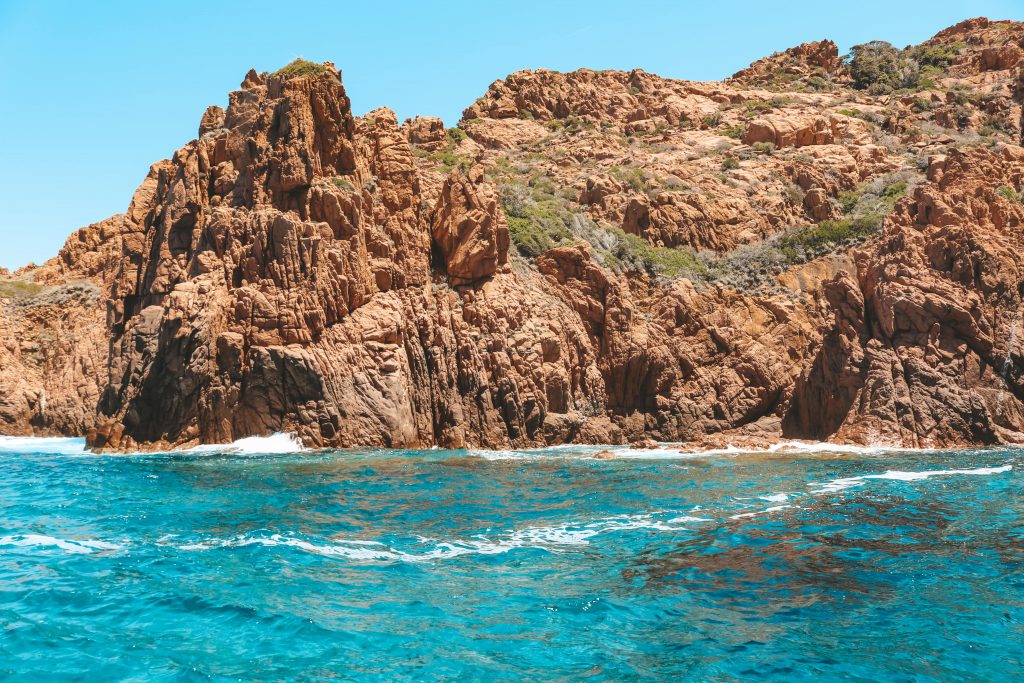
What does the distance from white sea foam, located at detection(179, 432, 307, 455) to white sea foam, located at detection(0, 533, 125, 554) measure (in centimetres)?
1221

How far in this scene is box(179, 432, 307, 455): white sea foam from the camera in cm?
2466

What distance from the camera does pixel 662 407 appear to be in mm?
33281

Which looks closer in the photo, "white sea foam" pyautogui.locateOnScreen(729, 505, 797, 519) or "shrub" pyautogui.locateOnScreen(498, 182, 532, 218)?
"white sea foam" pyautogui.locateOnScreen(729, 505, 797, 519)

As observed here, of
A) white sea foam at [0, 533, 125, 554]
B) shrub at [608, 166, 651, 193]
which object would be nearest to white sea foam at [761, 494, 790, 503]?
white sea foam at [0, 533, 125, 554]

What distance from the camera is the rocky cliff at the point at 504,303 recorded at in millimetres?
27047

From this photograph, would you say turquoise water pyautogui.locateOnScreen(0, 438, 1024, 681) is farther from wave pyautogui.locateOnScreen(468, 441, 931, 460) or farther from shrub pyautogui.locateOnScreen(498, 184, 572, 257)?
shrub pyautogui.locateOnScreen(498, 184, 572, 257)

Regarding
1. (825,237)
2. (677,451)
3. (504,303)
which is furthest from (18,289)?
(825,237)

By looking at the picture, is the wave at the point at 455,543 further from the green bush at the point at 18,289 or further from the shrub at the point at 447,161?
the green bush at the point at 18,289

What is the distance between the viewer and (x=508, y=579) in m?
10.6

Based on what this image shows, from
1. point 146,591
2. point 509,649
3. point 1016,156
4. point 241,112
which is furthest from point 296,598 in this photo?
point 1016,156

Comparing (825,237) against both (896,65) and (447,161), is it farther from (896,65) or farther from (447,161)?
(896,65)

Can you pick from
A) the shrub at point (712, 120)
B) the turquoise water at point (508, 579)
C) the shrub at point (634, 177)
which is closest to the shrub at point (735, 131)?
the shrub at point (712, 120)

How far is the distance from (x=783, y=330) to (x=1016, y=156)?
16.6 meters

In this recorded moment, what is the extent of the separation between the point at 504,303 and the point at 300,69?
1187 cm
